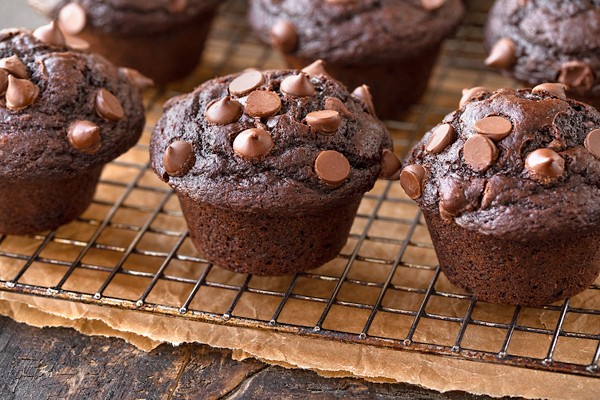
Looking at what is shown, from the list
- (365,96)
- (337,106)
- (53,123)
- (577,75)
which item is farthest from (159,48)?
(577,75)

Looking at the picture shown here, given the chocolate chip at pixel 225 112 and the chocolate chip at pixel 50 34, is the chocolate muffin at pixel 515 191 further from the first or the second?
the chocolate chip at pixel 50 34

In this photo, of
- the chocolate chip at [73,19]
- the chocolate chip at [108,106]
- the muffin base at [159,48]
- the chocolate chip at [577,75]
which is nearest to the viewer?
the chocolate chip at [108,106]

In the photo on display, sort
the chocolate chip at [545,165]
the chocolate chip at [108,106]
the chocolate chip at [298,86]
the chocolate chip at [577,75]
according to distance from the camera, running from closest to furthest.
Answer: the chocolate chip at [545,165]
the chocolate chip at [298,86]
the chocolate chip at [108,106]
the chocolate chip at [577,75]

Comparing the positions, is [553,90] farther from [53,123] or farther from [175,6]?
[175,6]

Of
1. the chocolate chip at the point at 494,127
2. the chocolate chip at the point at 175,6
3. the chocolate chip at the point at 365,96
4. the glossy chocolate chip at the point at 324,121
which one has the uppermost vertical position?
the chocolate chip at the point at 494,127

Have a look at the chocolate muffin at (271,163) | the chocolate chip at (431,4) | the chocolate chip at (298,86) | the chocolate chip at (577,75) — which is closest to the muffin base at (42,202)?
the chocolate muffin at (271,163)

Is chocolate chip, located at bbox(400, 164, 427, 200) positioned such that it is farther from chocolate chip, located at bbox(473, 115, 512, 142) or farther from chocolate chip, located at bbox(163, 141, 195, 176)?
chocolate chip, located at bbox(163, 141, 195, 176)
